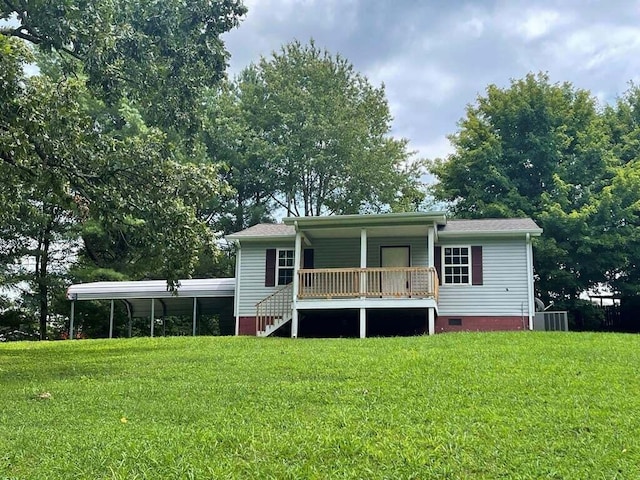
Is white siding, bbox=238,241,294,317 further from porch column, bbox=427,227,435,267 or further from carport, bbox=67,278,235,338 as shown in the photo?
porch column, bbox=427,227,435,267

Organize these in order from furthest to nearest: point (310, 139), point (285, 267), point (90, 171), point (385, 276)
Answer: point (310, 139) < point (285, 267) < point (385, 276) < point (90, 171)

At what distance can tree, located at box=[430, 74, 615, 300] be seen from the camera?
952 inches

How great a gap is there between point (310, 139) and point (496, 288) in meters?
16.5

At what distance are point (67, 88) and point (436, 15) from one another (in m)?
6.93

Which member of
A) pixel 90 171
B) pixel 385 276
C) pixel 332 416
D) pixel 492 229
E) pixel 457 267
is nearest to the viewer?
pixel 332 416

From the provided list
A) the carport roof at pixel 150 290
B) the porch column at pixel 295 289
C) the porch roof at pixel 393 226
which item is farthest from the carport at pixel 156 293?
the porch column at pixel 295 289

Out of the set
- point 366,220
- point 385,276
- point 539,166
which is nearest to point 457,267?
point 385,276

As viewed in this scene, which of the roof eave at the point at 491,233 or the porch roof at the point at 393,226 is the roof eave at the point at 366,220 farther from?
the roof eave at the point at 491,233

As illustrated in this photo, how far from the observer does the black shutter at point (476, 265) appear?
18094mm

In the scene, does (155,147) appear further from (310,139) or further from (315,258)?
(310,139)

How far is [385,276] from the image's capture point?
17562 millimetres

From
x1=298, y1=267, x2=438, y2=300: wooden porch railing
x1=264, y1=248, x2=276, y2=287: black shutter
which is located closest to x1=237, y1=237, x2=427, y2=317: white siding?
x1=264, y1=248, x2=276, y2=287: black shutter

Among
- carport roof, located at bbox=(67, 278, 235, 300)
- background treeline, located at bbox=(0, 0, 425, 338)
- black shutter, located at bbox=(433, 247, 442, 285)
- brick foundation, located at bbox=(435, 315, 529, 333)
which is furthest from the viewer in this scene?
carport roof, located at bbox=(67, 278, 235, 300)

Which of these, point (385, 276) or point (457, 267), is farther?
point (457, 267)
